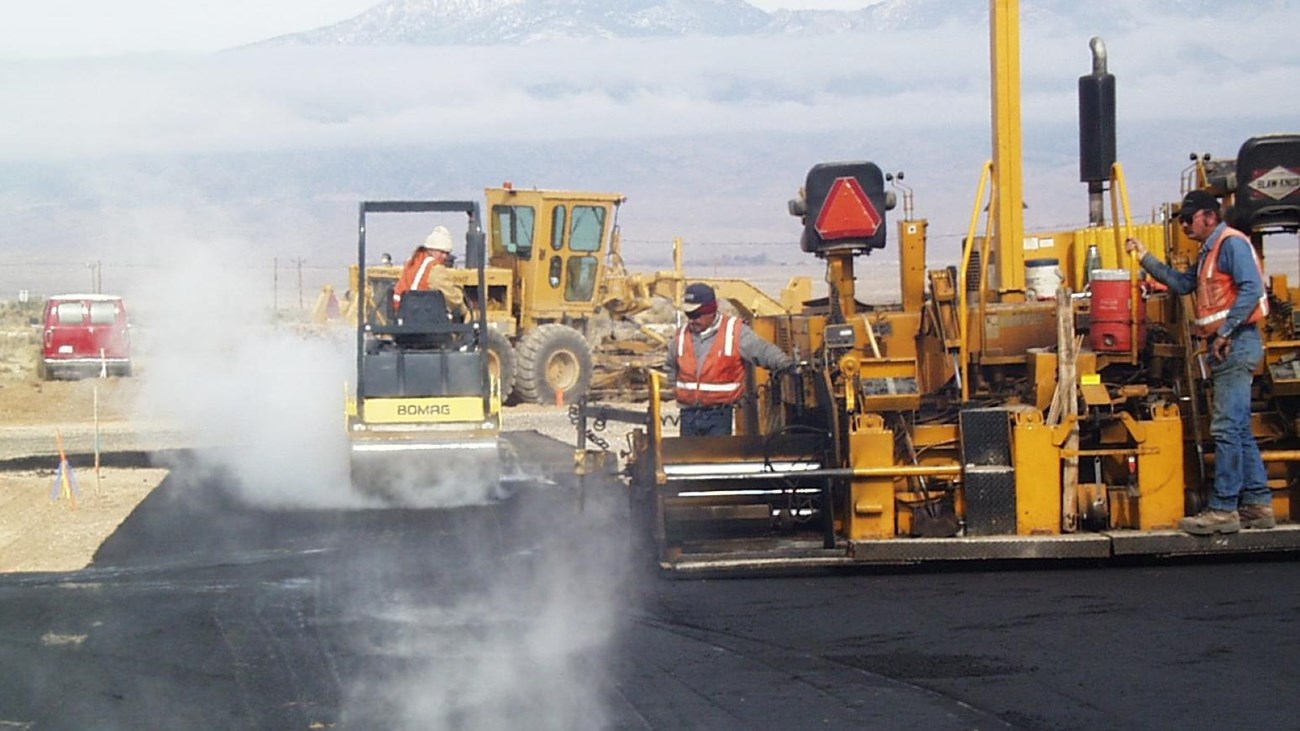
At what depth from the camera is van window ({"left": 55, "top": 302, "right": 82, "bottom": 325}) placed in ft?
103

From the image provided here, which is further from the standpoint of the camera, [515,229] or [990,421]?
[515,229]

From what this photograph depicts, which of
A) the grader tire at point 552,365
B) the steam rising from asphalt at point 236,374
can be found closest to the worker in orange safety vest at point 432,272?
the steam rising from asphalt at point 236,374

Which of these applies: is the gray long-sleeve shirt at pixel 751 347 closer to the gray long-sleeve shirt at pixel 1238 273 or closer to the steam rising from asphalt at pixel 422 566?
the steam rising from asphalt at pixel 422 566

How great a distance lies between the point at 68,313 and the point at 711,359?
23405 millimetres

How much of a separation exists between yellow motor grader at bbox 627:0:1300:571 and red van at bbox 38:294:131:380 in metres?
22.6

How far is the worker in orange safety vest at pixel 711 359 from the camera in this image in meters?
Answer: 10.7

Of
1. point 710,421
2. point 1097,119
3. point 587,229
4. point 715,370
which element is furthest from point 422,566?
point 587,229

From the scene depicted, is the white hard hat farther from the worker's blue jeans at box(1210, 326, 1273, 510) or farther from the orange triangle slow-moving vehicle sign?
the worker's blue jeans at box(1210, 326, 1273, 510)

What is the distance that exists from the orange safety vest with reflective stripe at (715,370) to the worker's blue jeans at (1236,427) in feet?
9.49

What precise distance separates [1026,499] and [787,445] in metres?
1.45

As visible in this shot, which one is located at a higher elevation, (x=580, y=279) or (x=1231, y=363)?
(x=580, y=279)

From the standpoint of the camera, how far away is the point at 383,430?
534 inches

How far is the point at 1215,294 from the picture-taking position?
30.8 feet

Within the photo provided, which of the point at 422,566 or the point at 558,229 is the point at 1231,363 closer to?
the point at 422,566
